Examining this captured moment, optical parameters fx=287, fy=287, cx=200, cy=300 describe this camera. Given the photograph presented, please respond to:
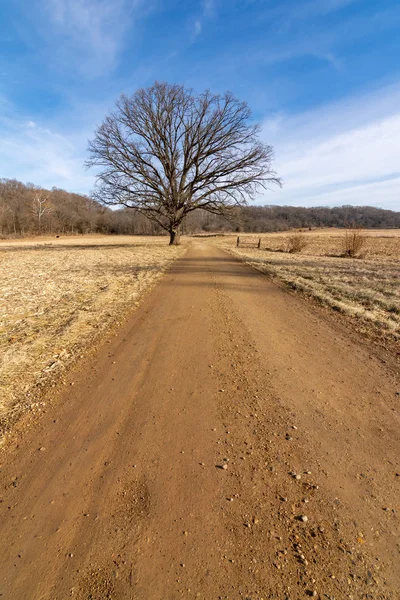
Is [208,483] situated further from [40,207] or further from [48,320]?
[40,207]

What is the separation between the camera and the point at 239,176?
2519 centimetres

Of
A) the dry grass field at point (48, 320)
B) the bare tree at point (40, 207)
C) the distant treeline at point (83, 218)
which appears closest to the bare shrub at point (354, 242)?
the dry grass field at point (48, 320)

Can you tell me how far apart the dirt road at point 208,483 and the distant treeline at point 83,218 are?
48395mm

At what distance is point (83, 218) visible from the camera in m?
89.2

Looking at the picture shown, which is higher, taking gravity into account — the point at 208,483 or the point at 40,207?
the point at 40,207

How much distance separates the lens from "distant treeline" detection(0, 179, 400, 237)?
240ft

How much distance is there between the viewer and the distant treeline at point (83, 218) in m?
73.1

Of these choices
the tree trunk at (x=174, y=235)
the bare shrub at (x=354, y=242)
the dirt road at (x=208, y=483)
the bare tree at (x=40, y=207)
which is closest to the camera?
the dirt road at (x=208, y=483)

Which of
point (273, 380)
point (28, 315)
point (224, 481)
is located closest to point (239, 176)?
point (28, 315)

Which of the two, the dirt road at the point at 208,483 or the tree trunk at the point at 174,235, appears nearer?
the dirt road at the point at 208,483

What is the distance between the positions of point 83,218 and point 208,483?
321 feet

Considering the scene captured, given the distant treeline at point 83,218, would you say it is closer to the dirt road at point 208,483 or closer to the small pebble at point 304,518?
the dirt road at point 208,483

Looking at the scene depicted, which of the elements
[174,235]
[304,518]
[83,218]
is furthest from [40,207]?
[304,518]

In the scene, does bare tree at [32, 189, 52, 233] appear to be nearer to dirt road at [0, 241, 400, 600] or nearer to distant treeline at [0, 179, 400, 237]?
distant treeline at [0, 179, 400, 237]
